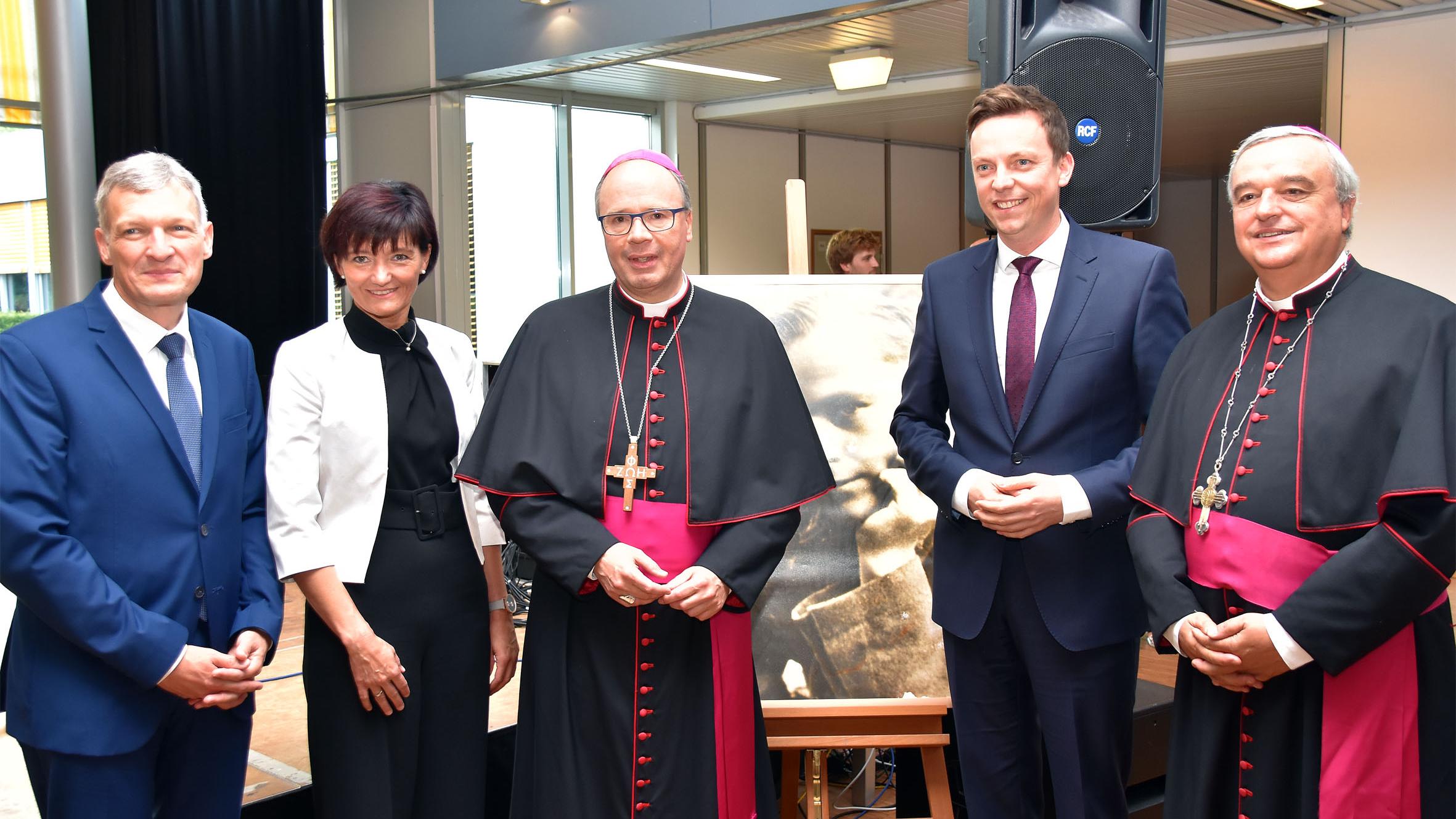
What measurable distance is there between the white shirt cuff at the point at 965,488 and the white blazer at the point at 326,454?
42.5 inches

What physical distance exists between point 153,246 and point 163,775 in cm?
90

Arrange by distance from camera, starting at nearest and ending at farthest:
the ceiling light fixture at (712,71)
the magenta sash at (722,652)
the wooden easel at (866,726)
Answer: the magenta sash at (722,652) → the wooden easel at (866,726) → the ceiling light fixture at (712,71)

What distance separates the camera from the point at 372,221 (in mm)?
2201

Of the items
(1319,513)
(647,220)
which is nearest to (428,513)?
(647,220)

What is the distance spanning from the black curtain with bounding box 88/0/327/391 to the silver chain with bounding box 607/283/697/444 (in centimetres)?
380

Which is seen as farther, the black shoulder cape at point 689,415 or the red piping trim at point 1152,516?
the black shoulder cape at point 689,415

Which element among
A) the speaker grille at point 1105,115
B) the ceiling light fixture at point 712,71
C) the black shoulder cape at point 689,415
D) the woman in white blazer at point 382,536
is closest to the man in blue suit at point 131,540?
the woman in white blazer at point 382,536

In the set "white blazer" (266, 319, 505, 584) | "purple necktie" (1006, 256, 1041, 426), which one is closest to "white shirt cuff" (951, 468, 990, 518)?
"purple necktie" (1006, 256, 1041, 426)

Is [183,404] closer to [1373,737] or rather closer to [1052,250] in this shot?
[1052,250]

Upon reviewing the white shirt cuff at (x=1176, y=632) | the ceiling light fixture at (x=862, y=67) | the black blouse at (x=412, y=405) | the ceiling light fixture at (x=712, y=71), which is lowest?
the white shirt cuff at (x=1176, y=632)

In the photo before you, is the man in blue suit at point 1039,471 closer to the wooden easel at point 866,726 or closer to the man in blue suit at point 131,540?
the wooden easel at point 866,726

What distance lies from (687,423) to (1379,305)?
3.84 feet

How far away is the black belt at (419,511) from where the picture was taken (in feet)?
7.18

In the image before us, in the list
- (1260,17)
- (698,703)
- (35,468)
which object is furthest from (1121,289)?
(1260,17)
